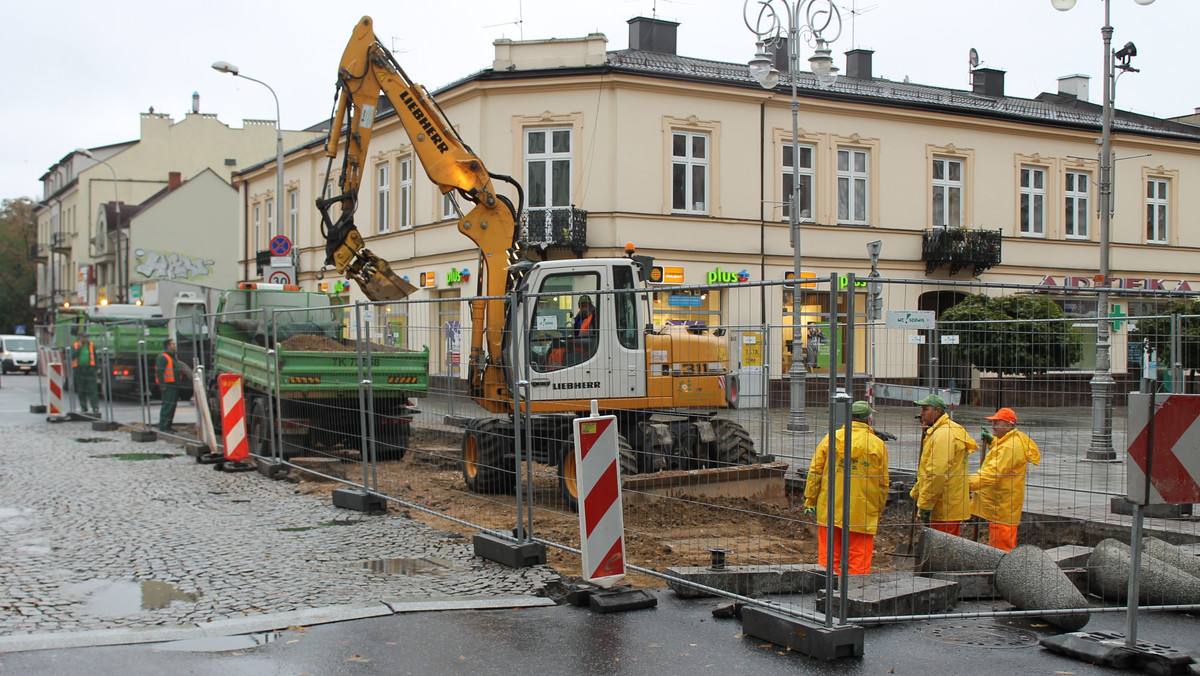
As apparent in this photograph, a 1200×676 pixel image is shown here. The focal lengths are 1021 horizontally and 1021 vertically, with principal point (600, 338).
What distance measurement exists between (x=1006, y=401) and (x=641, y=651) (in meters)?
2.95

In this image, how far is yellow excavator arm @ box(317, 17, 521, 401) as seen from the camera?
40.0 ft

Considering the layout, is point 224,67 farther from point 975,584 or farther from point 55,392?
point 975,584

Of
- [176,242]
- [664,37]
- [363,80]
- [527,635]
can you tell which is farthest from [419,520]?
[176,242]

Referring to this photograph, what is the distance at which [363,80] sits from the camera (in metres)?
13.4

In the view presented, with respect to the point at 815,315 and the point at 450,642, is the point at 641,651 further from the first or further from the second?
the point at 815,315

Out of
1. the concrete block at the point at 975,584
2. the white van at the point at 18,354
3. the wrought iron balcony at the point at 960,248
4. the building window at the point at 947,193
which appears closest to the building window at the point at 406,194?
the wrought iron balcony at the point at 960,248

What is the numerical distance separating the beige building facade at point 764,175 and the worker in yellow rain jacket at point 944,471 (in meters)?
13.8

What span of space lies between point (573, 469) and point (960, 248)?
69.6 ft

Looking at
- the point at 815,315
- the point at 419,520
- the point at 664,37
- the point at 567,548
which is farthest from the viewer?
the point at 664,37

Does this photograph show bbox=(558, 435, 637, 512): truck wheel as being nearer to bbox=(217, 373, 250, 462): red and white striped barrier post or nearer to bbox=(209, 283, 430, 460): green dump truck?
bbox=(209, 283, 430, 460): green dump truck

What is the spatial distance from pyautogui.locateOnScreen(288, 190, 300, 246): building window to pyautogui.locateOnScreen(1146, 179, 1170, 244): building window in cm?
2706

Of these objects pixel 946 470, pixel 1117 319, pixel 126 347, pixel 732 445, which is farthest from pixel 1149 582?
pixel 126 347

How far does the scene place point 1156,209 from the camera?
30.7 m

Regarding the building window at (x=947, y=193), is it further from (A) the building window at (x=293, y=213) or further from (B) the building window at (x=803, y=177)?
(A) the building window at (x=293, y=213)
